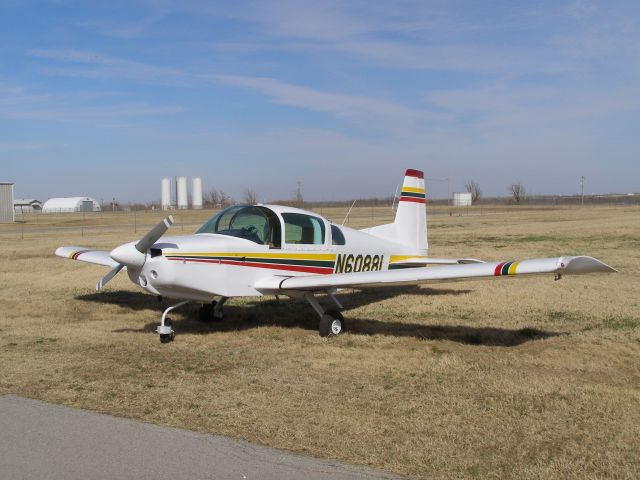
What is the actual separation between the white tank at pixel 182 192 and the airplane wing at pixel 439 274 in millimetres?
106876

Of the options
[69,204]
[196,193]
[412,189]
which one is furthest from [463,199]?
[412,189]

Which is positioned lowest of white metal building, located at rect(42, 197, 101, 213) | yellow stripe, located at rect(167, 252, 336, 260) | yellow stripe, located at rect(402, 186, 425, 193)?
yellow stripe, located at rect(167, 252, 336, 260)

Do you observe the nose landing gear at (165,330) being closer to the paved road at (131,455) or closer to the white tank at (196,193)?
the paved road at (131,455)

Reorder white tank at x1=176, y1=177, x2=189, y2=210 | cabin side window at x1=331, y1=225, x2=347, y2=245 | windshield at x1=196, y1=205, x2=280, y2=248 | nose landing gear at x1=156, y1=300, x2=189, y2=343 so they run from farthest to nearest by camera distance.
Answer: white tank at x1=176, y1=177, x2=189, y2=210, cabin side window at x1=331, y1=225, x2=347, y2=245, windshield at x1=196, y1=205, x2=280, y2=248, nose landing gear at x1=156, y1=300, x2=189, y2=343

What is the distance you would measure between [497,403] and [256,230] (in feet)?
15.6

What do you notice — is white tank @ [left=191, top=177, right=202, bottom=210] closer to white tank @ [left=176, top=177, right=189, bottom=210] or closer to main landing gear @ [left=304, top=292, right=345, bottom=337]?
white tank @ [left=176, top=177, right=189, bottom=210]

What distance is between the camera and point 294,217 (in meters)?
9.73

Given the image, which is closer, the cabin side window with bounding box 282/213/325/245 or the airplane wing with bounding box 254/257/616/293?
the airplane wing with bounding box 254/257/616/293

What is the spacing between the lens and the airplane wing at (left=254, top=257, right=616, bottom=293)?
6977 mm

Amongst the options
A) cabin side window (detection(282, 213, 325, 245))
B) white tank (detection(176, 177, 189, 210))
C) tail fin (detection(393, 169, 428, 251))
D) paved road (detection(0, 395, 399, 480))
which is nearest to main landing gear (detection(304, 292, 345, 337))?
cabin side window (detection(282, 213, 325, 245))

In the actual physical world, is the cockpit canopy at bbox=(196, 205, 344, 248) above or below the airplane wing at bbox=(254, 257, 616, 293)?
above

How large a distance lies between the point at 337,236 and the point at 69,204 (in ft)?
395

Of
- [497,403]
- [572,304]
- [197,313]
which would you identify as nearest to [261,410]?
[497,403]

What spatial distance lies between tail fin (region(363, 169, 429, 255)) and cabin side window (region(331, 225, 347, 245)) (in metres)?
1.65
